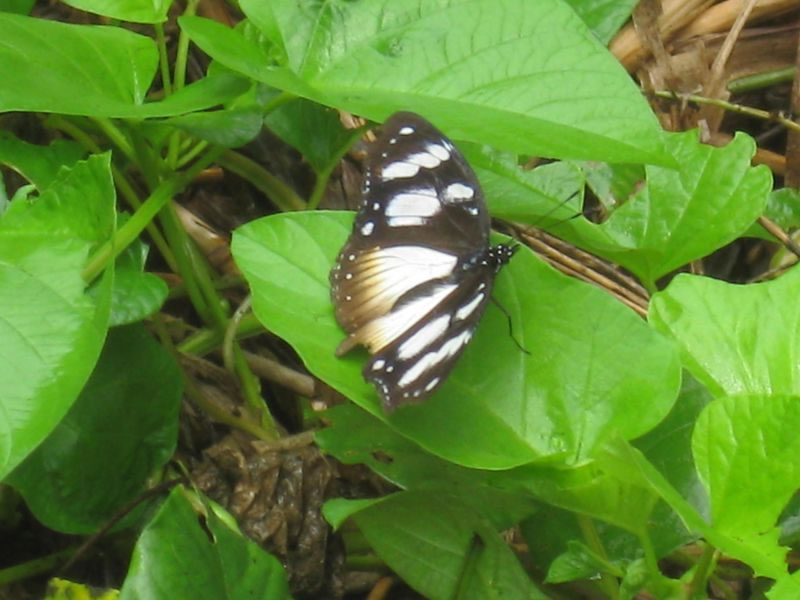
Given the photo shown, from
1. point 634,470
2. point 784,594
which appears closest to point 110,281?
point 634,470

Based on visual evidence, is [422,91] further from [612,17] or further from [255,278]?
[612,17]

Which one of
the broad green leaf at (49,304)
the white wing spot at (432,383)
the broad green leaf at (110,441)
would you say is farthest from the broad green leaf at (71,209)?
the white wing spot at (432,383)

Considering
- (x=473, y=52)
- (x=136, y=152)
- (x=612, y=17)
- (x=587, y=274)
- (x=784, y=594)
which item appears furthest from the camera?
(x=587, y=274)

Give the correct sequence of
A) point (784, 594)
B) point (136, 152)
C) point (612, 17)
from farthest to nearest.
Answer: point (612, 17) < point (136, 152) < point (784, 594)

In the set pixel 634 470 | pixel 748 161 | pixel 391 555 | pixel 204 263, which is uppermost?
pixel 748 161

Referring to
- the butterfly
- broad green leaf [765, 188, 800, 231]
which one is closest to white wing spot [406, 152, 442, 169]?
the butterfly

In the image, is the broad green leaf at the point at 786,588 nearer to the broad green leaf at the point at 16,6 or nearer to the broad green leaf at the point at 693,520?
the broad green leaf at the point at 693,520

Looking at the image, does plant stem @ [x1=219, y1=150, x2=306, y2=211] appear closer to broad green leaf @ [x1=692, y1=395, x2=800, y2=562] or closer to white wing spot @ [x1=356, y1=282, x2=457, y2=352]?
white wing spot @ [x1=356, y1=282, x2=457, y2=352]
